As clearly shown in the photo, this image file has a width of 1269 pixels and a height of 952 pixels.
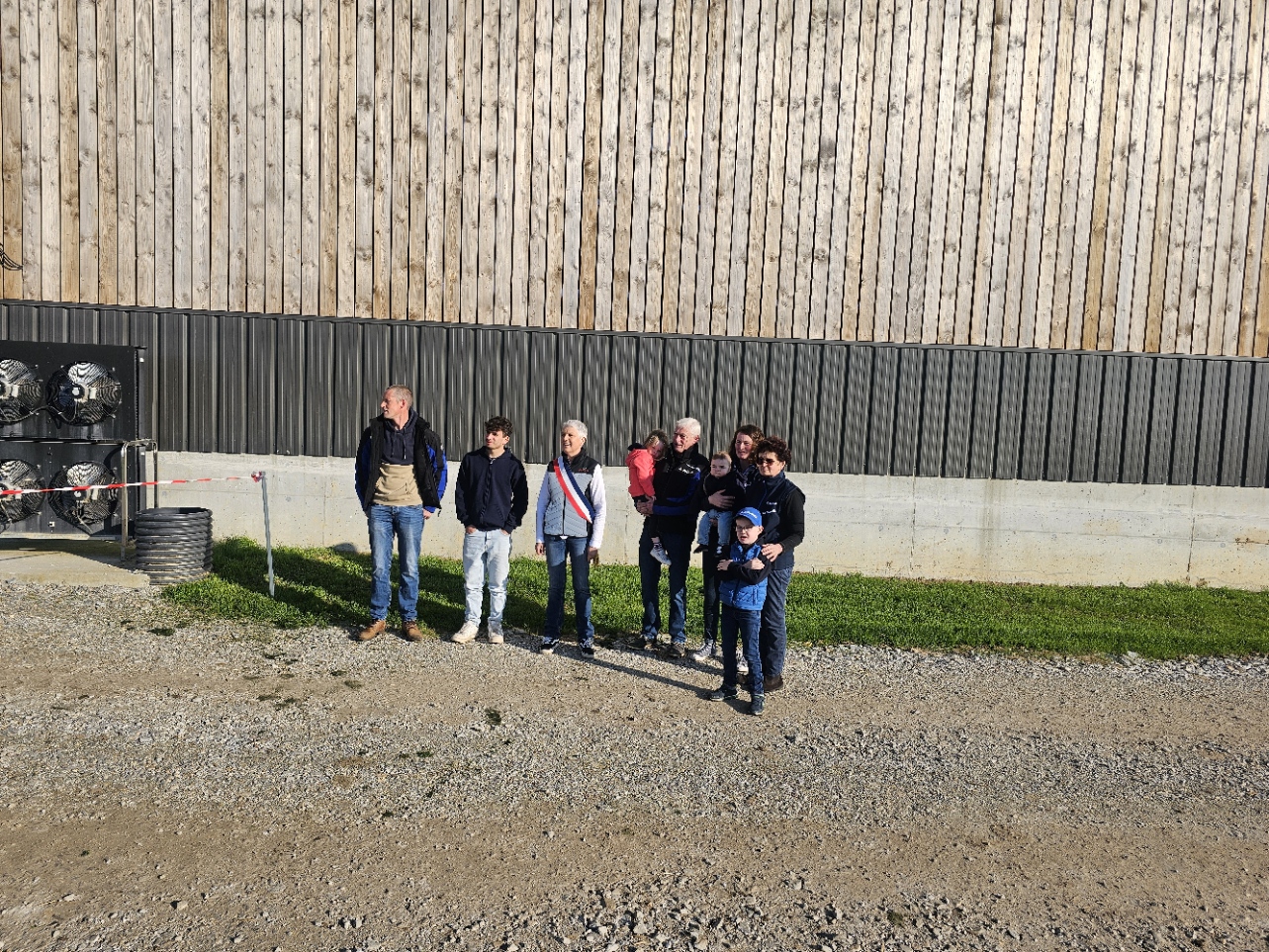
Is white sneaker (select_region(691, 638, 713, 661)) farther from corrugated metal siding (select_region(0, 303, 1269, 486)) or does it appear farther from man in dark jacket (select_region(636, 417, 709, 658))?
corrugated metal siding (select_region(0, 303, 1269, 486))

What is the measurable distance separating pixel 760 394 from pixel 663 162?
Result: 9.32ft

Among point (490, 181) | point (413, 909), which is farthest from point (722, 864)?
point (490, 181)

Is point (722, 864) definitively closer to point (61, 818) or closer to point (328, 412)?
point (61, 818)

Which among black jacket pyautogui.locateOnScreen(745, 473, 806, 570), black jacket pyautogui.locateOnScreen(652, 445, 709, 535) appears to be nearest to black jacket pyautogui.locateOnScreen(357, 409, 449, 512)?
black jacket pyautogui.locateOnScreen(652, 445, 709, 535)

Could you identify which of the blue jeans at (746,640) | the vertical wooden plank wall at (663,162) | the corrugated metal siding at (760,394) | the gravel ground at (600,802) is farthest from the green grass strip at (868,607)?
the vertical wooden plank wall at (663,162)

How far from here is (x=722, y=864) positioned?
437cm

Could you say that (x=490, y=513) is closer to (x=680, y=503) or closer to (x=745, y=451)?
(x=680, y=503)

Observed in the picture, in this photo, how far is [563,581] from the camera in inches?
298

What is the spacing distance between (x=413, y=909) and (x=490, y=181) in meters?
8.56

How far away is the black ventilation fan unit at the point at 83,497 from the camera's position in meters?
9.90

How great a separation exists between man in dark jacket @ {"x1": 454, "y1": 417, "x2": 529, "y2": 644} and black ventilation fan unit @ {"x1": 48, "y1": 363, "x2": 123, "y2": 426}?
4.71 metres

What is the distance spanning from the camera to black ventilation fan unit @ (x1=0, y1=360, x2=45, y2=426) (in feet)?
31.9

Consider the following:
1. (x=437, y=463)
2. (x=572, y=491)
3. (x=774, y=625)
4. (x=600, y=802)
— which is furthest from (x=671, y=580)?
(x=600, y=802)

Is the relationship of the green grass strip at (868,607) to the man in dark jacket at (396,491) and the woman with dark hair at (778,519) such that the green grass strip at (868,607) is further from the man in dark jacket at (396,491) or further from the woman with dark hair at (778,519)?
the woman with dark hair at (778,519)
